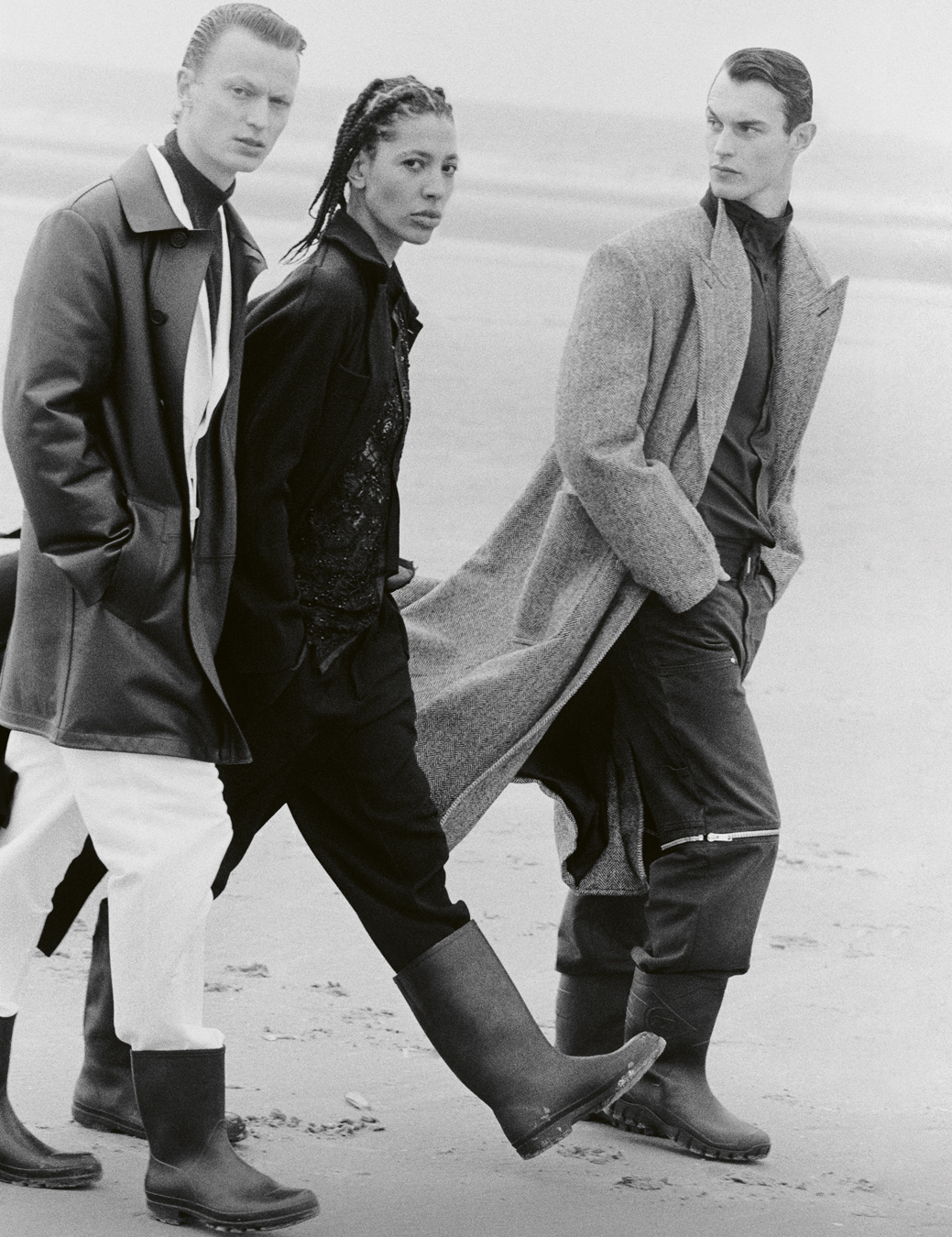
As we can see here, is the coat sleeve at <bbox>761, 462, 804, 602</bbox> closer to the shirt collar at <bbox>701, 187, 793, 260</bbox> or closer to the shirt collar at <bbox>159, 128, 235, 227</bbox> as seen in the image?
the shirt collar at <bbox>701, 187, 793, 260</bbox>

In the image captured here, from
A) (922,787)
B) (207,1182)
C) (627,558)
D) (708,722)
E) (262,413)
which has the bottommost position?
(922,787)

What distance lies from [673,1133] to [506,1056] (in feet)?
1.84

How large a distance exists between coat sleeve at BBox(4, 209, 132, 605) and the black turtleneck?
159mm

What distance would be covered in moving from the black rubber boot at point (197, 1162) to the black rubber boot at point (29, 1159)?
168mm

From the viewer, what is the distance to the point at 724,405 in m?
3.62

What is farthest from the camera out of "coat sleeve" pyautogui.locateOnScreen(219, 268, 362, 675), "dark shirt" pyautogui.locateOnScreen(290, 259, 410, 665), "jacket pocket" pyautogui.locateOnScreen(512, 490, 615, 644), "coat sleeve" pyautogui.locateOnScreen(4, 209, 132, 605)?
"jacket pocket" pyautogui.locateOnScreen(512, 490, 615, 644)

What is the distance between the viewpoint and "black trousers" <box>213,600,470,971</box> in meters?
3.24

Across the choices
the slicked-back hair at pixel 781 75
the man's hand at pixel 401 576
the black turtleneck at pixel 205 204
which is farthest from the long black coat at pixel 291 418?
the slicked-back hair at pixel 781 75

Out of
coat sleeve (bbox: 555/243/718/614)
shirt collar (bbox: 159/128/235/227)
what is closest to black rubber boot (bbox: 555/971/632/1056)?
coat sleeve (bbox: 555/243/718/614)

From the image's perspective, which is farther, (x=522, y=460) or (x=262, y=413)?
(x=522, y=460)

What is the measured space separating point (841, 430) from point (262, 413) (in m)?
12.2

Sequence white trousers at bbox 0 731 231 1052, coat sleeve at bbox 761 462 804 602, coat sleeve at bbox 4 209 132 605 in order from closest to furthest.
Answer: coat sleeve at bbox 4 209 132 605 < white trousers at bbox 0 731 231 1052 < coat sleeve at bbox 761 462 804 602

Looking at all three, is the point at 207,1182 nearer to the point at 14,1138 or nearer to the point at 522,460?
the point at 14,1138

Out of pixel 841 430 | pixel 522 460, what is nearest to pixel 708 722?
pixel 522 460
